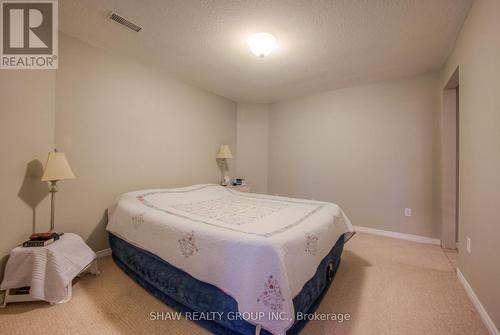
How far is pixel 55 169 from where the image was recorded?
5.85 feet

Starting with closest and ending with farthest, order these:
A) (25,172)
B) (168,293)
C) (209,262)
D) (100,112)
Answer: (209,262)
(168,293)
(25,172)
(100,112)

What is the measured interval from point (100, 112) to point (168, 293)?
203 centimetres

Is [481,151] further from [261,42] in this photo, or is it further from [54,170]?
[54,170]

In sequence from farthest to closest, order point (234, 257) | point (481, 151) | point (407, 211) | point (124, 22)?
point (407, 211) < point (124, 22) < point (481, 151) < point (234, 257)

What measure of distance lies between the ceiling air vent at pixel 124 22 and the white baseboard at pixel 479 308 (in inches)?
137

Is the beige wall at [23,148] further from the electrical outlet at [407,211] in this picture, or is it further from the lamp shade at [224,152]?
the electrical outlet at [407,211]

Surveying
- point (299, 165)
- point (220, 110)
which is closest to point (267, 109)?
point (220, 110)

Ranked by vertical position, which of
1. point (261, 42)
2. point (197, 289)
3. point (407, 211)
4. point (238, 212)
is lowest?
point (197, 289)

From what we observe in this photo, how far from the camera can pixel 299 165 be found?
4023mm

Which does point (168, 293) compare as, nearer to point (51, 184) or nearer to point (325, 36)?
point (51, 184)

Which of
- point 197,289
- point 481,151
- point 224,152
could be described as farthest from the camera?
point 224,152

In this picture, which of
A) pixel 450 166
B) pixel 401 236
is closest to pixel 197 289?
pixel 401 236

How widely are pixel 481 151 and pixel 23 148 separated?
3.51 metres

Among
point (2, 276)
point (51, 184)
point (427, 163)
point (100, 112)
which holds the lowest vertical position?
point (2, 276)
